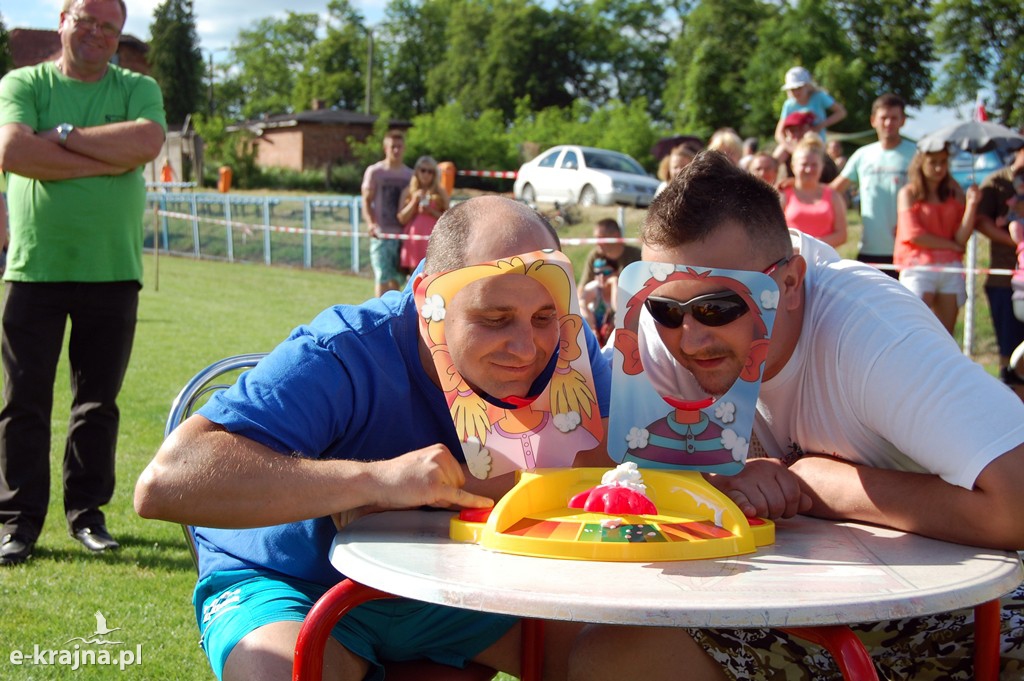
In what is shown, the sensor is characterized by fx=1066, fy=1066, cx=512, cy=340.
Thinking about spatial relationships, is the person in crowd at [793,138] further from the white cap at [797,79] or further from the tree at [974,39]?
the tree at [974,39]

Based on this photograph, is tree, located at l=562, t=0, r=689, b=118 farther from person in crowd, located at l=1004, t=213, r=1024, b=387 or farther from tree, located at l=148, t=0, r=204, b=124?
person in crowd, located at l=1004, t=213, r=1024, b=387

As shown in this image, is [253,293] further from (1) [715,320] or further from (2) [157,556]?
(1) [715,320]

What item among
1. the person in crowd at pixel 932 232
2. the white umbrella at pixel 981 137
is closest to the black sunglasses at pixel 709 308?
the person in crowd at pixel 932 232

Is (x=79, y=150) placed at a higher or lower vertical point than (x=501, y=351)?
higher

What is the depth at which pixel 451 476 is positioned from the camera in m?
1.95

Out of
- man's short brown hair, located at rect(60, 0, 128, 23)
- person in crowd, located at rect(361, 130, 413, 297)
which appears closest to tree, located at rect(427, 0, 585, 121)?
person in crowd, located at rect(361, 130, 413, 297)

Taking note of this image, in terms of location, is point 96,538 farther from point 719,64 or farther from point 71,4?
point 719,64

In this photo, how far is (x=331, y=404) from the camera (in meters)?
2.10

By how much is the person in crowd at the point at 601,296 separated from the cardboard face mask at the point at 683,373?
6186 millimetres

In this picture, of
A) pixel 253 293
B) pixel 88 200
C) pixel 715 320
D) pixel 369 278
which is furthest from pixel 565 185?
pixel 715 320

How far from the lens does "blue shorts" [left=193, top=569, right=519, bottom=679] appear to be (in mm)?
2055

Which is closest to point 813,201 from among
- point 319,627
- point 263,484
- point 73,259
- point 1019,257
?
point 1019,257

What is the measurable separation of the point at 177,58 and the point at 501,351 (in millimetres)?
91110

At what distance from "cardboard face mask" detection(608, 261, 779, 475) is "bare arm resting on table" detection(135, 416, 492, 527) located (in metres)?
0.41
